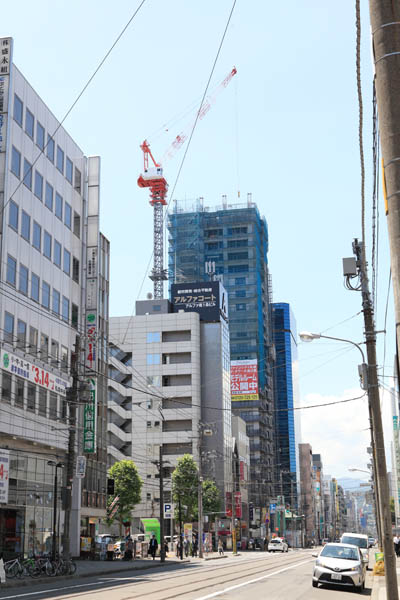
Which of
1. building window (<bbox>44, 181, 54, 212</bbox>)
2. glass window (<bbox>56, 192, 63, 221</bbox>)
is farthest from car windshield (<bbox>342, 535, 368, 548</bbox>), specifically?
glass window (<bbox>56, 192, 63, 221</bbox>)

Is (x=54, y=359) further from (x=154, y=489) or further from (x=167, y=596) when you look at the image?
(x=154, y=489)

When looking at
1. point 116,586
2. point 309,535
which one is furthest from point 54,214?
point 309,535

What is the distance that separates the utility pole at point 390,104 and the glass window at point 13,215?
37162mm

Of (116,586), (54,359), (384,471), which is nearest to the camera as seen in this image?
(384,471)

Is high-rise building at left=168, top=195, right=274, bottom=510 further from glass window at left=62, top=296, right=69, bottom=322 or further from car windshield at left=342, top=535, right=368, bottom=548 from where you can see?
car windshield at left=342, top=535, right=368, bottom=548

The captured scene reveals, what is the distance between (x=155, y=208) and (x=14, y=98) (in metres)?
117

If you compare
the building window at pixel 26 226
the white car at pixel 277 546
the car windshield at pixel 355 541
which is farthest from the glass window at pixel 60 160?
the white car at pixel 277 546

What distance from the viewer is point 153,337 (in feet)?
350

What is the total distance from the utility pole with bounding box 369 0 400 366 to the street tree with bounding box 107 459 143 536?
69.2m

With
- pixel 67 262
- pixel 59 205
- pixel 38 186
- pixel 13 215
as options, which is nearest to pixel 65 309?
pixel 67 262

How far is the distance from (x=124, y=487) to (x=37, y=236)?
3587cm

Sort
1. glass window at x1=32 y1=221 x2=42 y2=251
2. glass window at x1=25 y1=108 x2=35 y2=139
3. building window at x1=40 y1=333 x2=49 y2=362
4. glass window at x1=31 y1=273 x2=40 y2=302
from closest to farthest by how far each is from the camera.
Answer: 1. glass window at x1=31 y1=273 x2=40 y2=302
2. glass window at x1=25 y1=108 x2=35 y2=139
3. building window at x1=40 y1=333 x2=49 y2=362
4. glass window at x1=32 y1=221 x2=42 y2=251

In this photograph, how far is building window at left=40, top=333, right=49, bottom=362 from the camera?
1752 inches

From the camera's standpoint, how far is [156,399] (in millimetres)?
103312
